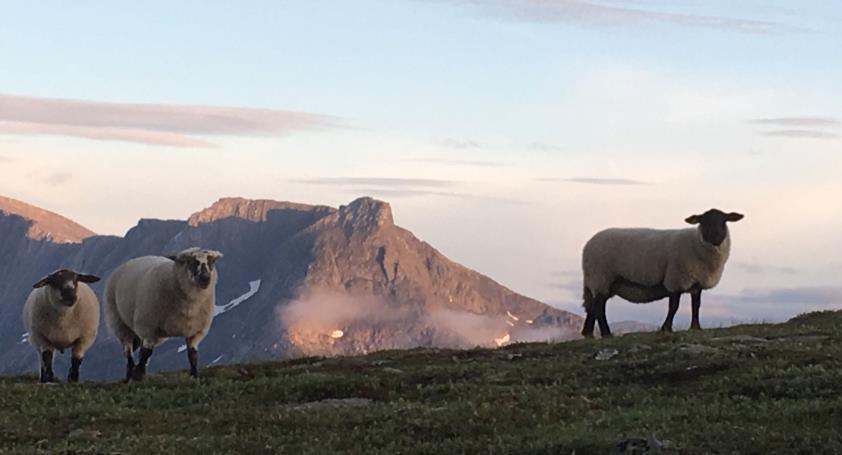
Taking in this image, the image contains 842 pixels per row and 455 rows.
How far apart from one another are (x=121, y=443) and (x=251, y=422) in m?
2.79

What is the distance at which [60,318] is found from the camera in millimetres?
34250

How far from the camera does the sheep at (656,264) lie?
126 feet

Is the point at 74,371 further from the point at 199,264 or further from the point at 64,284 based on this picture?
the point at 199,264

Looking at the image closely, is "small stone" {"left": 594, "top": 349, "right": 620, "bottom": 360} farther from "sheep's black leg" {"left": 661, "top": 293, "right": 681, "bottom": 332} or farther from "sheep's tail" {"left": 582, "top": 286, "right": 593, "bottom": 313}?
"sheep's tail" {"left": 582, "top": 286, "right": 593, "bottom": 313}

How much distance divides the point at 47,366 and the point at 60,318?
4.52ft

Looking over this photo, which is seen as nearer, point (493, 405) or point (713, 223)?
point (493, 405)

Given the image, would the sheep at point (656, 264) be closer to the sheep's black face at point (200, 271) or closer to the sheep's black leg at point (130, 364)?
the sheep's black face at point (200, 271)

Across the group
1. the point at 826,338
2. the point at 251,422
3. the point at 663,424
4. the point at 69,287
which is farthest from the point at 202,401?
the point at 826,338

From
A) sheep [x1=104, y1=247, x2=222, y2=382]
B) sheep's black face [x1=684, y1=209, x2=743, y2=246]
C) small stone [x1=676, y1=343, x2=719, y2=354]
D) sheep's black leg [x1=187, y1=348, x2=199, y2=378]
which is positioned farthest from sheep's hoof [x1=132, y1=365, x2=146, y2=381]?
sheep's black face [x1=684, y1=209, x2=743, y2=246]

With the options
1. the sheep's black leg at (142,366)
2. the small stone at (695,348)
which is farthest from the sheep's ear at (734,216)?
the sheep's black leg at (142,366)

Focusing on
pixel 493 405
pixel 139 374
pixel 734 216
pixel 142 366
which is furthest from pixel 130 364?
pixel 734 216

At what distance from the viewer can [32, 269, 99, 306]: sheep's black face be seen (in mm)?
33728

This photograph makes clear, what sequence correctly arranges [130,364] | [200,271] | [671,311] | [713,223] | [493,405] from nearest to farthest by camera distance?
[493,405], [200,271], [130,364], [671,311], [713,223]

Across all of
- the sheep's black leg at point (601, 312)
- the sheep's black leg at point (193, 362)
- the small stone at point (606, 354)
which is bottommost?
the sheep's black leg at point (193, 362)
